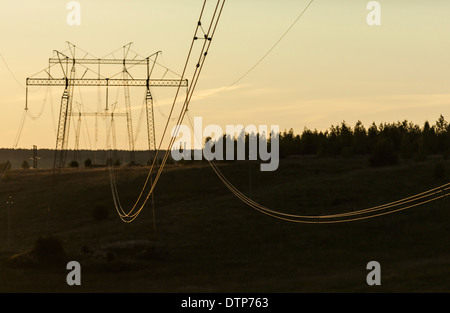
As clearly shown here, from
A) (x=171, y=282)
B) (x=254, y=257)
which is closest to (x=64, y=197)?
(x=254, y=257)

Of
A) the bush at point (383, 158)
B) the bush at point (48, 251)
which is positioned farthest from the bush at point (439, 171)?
the bush at point (48, 251)

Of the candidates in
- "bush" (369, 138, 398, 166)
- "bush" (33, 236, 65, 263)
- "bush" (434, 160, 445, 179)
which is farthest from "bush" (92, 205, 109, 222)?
"bush" (369, 138, 398, 166)

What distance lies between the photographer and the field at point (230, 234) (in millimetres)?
64125

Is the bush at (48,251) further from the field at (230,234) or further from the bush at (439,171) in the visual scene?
the bush at (439,171)

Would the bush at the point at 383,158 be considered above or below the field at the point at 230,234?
above

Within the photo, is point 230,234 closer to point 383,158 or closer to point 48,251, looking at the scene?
point 48,251

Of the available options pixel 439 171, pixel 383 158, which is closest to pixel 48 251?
pixel 439 171

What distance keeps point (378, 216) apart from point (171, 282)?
51804 mm

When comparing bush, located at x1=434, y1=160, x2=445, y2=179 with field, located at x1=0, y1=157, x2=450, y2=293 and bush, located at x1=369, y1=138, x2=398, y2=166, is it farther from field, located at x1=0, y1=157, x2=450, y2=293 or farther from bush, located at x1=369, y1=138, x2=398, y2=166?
bush, located at x1=369, y1=138, x2=398, y2=166

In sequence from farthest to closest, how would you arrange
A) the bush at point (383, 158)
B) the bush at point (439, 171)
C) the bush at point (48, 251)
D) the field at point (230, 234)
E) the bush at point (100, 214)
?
the bush at point (383, 158) → the bush at point (439, 171) → the bush at point (100, 214) → the bush at point (48, 251) → the field at point (230, 234)

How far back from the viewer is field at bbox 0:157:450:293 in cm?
6412
